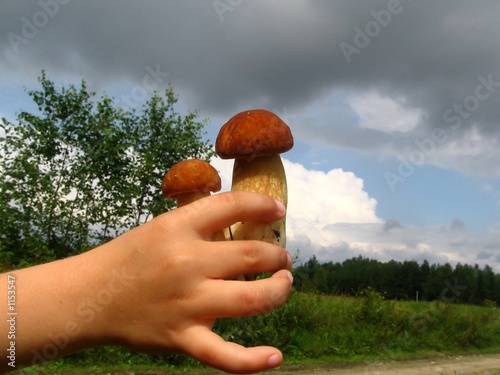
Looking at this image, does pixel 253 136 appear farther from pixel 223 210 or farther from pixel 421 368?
pixel 421 368

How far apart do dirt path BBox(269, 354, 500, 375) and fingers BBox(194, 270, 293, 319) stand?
8624 millimetres

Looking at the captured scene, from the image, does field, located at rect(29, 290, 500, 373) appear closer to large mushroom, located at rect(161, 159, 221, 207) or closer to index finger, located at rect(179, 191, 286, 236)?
large mushroom, located at rect(161, 159, 221, 207)

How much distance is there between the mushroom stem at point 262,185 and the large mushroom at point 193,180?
11cm

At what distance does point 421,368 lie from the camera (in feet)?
35.6

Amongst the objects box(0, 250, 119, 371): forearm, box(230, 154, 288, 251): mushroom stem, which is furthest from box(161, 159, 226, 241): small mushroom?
box(0, 250, 119, 371): forearm

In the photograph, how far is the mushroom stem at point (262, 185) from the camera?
1.66m

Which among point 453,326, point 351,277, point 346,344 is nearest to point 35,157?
point 346,344

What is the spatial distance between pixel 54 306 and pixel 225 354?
44 cm

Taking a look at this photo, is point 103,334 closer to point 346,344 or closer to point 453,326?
point 346,344

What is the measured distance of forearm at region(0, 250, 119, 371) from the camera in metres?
1.13

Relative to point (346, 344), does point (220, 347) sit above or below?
above

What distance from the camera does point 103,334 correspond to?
1178 mm

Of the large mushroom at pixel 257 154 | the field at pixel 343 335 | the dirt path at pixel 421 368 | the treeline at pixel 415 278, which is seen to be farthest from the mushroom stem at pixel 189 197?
the treeline at pixel 415 278

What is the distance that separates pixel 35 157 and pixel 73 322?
16.3m
